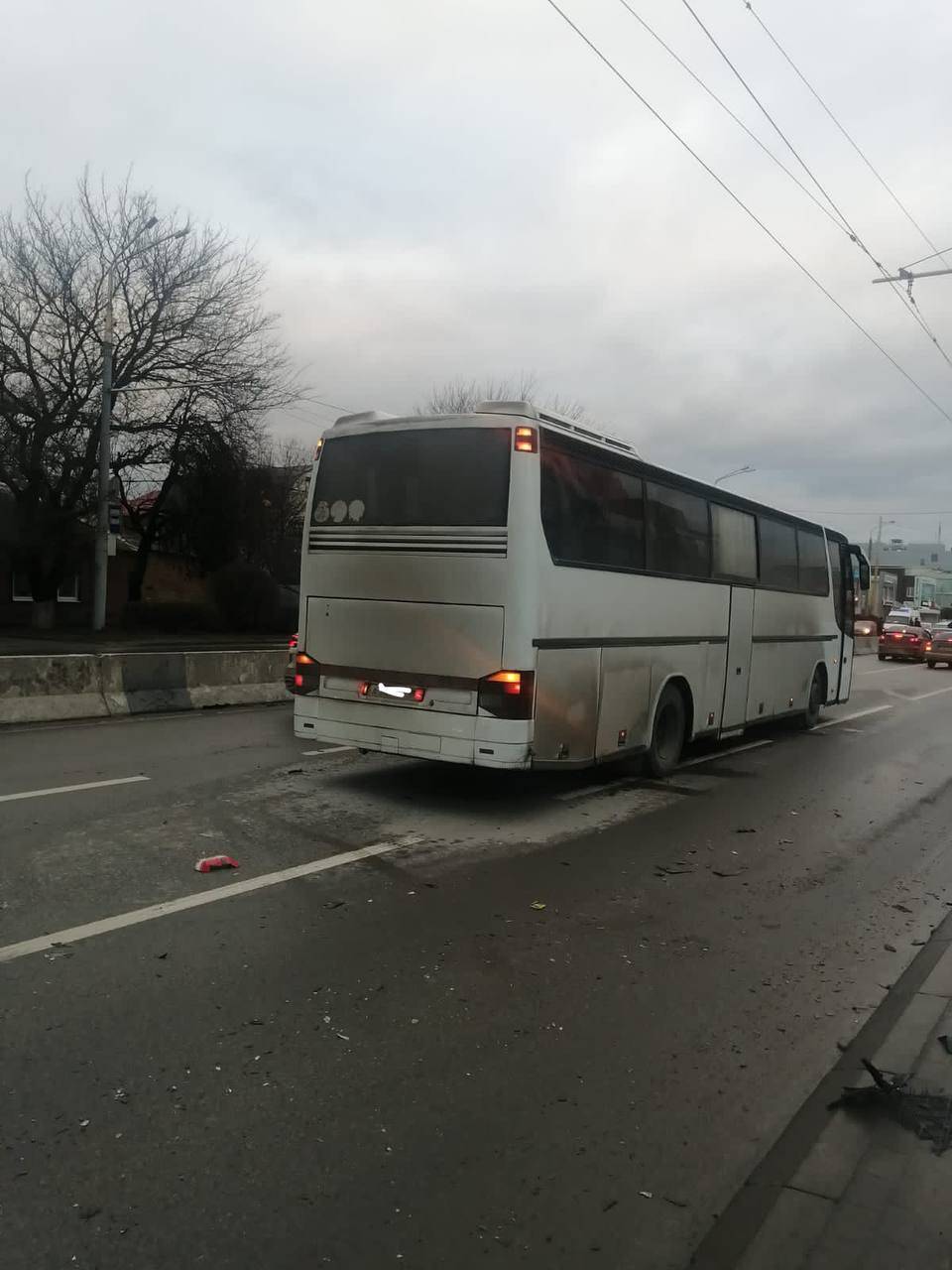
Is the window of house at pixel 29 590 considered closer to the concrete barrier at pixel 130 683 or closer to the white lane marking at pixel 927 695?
the concrete barrier at pixel 130 683

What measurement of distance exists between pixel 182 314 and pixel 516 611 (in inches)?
1114

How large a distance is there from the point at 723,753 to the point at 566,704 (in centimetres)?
473

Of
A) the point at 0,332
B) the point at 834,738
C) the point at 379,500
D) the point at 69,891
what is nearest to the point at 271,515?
the point at 0,332

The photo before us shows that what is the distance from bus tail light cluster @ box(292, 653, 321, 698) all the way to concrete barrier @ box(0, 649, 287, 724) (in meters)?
5.15

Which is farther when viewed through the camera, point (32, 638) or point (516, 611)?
point (32, 638)

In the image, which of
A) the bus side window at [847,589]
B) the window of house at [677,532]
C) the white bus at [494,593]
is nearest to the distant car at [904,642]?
the bus side window at [847,589]

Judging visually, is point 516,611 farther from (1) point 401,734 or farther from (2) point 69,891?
(2) point 69,891

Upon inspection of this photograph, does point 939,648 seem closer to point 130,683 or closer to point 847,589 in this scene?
point 847,589

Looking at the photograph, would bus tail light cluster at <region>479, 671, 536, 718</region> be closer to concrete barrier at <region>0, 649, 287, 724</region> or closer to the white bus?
the white bus

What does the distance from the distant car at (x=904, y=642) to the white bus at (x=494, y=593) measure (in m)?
29.3

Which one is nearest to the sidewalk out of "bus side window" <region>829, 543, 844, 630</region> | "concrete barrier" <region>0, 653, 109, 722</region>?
"concrete barrier" <region>0, 653, 109, 722</region>

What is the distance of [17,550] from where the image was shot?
108 feet

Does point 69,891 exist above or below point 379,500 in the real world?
below

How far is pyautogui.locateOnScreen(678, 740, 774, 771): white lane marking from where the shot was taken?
36.5ft
